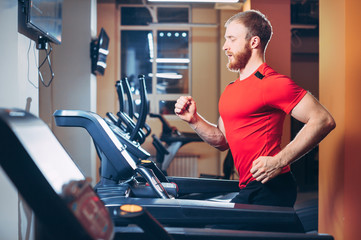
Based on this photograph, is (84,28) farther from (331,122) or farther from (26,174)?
(26,174)

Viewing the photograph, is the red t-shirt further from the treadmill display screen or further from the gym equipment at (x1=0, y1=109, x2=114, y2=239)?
the gym equipment at (x1=0, y1=109, x2=114, y2=239)

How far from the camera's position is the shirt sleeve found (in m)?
1.47

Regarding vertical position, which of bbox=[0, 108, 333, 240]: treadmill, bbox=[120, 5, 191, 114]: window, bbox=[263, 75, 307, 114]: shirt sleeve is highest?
bbox=[120, 5, 191, 114]: window

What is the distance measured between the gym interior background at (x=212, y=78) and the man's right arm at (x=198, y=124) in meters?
0.85

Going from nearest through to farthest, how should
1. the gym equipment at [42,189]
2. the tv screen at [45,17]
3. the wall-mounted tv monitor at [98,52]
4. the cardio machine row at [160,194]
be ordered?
the gym equipment at [42,189] → the cardio machine row at [160,194] → the tv screen at [45,17] → the wall-mounted tv monitor at [98,52]

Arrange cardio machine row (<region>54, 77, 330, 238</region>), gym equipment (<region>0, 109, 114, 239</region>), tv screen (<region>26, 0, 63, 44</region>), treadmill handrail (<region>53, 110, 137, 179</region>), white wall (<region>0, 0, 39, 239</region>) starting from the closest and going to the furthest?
gym equipment (<region>0, 109, 114, 239</region>) → cardio machine row (<region>54, 77, 330, 238</region>) → treadmill handrail (<region>53, 110, 137, 179</region>) → white wall (<region>0, 0, 39, 239</region>) → tv screen (<region>26, 0, 63, 44</region>)

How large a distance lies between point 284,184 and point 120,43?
567 cm

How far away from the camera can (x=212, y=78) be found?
661 centimetres

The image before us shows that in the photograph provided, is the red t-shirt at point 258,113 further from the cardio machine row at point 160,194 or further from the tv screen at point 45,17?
the tv screen at point 45,17

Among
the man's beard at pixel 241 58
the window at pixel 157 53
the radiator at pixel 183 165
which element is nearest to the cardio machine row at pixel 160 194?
the man's beard at pixel 241 58

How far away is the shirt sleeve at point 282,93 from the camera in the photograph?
1.47 metres

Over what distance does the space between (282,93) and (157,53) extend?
5.55m

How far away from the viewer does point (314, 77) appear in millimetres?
6980

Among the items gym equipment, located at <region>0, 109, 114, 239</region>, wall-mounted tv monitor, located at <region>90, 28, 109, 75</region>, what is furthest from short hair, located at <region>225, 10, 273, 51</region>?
wall-mounted tv monitor, located at <region>90, 28, 109, 75</region>
